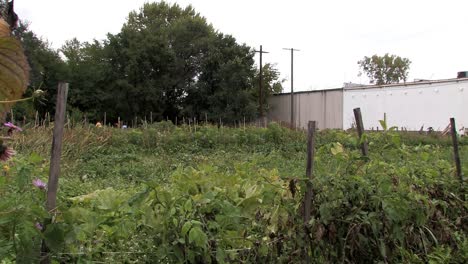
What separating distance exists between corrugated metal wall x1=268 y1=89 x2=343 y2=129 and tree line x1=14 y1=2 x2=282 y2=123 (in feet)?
14.0

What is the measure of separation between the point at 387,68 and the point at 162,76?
43.4 metres

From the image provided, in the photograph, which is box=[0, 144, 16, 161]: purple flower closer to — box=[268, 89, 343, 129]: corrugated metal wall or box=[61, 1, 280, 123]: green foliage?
box=[268, 89, 343, 129]: corrugated metal wall

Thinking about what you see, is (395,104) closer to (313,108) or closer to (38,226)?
(313,108)

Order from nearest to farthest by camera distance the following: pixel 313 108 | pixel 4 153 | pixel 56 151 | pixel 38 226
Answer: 1. pixel 4 153
2. pixel 38 226
3. pixel 56 151
4. pixel 313 108

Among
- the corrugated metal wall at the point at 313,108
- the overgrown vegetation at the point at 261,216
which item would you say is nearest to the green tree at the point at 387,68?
the corrugated metal wall at the point at 313,108

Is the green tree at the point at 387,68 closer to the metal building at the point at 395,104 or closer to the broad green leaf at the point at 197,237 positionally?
the metal building at the point at 395,104

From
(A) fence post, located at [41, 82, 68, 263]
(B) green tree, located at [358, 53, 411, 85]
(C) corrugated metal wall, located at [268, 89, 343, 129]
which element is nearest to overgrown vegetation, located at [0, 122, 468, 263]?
(A) fence post, located at [41, 82, 68, 263]

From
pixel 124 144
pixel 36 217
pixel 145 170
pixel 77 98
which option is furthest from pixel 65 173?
pixel 77 98

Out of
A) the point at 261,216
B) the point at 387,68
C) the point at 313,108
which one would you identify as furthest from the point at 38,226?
the point at 387,68

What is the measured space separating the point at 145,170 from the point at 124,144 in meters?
3.24

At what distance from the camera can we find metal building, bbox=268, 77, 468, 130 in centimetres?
2994

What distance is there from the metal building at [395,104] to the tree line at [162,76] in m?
5.53

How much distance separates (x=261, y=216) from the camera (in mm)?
2854

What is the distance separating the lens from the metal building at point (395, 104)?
29.9m
